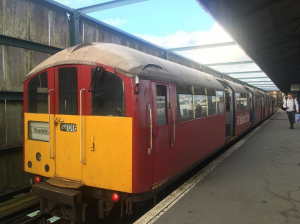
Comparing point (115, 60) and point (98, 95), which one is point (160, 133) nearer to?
point (98, 95)

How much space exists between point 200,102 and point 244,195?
2.19 metres

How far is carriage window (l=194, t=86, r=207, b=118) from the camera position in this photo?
5282 millimetres

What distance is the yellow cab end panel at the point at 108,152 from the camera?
3220mm

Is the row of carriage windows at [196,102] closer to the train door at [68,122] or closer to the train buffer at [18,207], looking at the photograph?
the train door at [68,122]

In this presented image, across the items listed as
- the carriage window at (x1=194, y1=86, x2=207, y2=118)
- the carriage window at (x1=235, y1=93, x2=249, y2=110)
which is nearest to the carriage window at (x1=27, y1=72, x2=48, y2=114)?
the carriage window at (x1=194, y1=86, x2=207, y2=118)

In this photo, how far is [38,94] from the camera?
13.3 ft

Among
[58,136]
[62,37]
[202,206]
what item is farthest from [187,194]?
[62,37]

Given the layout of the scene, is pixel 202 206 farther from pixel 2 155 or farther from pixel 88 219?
pixel 2 155

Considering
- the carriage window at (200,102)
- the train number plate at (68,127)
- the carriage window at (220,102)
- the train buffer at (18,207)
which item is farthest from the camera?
the carriage window at (220,102)

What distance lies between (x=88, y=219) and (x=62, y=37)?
489 cm

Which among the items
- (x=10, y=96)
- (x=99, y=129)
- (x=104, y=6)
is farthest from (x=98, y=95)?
(x=104, y=6)

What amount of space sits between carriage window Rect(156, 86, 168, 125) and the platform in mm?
1380

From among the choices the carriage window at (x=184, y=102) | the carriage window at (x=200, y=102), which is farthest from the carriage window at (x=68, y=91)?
the carriage window at (x=200, y=102)

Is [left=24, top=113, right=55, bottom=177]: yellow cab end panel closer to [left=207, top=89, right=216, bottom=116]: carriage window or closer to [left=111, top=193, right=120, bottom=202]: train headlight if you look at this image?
[left=111, top=193, right=120, bottom=202]: train headlight
